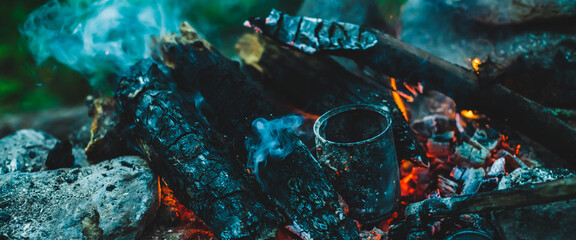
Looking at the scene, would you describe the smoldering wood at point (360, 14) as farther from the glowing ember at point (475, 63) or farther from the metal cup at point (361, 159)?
the metal cup at point (361, 159)

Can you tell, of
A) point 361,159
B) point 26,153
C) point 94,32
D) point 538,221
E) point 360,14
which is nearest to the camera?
point 538,221

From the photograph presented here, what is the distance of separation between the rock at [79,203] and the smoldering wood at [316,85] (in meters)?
1.91

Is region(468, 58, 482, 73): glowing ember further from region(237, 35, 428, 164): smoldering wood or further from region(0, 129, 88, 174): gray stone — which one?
region(0, 129, 88, 174): gray stone

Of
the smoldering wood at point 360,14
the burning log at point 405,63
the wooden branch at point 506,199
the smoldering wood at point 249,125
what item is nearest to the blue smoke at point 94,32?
the smoldering wood at point 249,125

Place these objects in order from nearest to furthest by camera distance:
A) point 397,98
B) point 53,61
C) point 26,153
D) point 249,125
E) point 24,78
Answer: point 249,125 → point 26,153 → point 397,98 → point 24,78 → point 53,61

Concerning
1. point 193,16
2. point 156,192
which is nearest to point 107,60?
point 156,192

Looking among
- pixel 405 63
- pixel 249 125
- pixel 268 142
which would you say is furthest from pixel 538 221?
pixel 249 125

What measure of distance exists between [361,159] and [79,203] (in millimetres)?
2156

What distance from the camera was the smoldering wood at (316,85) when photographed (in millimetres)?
3170

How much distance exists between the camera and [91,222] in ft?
8.28

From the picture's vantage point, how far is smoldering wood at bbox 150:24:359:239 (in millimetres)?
2391

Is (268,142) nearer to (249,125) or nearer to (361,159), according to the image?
(249,125)

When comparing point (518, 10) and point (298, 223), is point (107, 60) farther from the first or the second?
point (518, 10)

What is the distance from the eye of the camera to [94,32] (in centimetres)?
423
